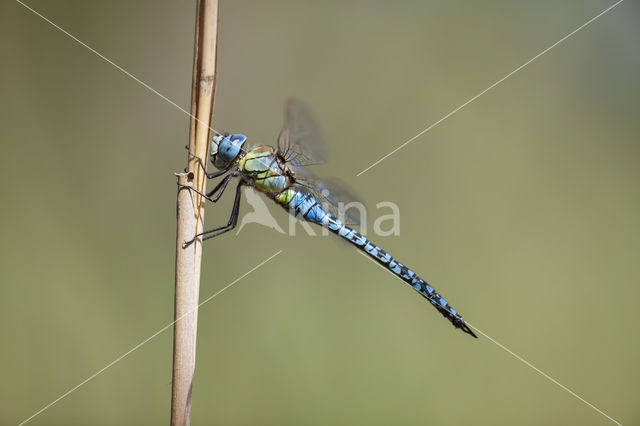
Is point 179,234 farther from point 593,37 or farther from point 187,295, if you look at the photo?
point 593,37

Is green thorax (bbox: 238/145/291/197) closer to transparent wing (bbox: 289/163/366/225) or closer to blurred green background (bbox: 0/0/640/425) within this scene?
transparent wing (bbox: 289/163/366/225)

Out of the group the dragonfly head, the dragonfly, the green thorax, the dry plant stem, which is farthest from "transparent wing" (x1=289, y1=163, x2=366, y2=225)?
the dry plant stem

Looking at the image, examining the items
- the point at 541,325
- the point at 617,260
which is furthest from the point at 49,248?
the point at 617,260

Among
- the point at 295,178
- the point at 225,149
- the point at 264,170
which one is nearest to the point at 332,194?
the point at 295,178

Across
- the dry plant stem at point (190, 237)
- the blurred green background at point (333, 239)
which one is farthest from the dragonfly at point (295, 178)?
the dry plant stem at point (190, 237)

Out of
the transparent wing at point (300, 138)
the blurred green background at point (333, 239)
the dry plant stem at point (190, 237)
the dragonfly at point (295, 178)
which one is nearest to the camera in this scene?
the dry plant stem at point (190, 237)

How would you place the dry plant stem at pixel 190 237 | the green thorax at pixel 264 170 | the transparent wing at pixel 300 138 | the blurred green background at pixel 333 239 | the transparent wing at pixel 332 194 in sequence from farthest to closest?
the blurred green background at pixel 333 239 → the transparent wing at pixel 332 194 → the green thorax at pixel 264 170 → the transparent wing at pixel 300 138 → the dry plant stem at pixel 190 237

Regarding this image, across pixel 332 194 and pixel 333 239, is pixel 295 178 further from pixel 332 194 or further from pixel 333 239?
pixel 333 239

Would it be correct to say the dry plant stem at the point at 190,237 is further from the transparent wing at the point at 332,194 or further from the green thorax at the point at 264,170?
the transparent wing at the point at 332,194
